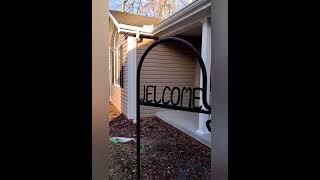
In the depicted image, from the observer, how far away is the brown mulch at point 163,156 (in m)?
3.00

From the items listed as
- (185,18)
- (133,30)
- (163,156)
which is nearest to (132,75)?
(133,30)

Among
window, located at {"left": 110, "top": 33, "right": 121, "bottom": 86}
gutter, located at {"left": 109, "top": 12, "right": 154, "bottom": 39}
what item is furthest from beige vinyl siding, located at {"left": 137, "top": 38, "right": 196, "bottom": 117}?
window, located at {"left": 110, "top": 33, "right": 121, "bottom": 86}

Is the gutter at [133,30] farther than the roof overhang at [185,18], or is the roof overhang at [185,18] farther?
the gutter at [133,30]

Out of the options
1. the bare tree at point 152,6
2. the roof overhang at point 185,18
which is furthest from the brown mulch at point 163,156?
the bare tree at point 152,6

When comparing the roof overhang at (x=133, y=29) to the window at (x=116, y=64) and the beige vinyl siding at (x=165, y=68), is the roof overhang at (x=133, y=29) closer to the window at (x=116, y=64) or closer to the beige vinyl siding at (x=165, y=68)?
the beige vinyl siding at (x=165, y=68)

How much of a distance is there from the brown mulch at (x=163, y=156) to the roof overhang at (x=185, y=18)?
7.36 feet

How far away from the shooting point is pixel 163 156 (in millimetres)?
3625

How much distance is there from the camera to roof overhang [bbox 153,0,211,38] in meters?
4.09

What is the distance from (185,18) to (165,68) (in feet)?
6.52

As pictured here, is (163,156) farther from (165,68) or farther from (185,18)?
(165,68)

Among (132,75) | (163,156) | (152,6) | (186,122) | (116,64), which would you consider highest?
(152,6)
